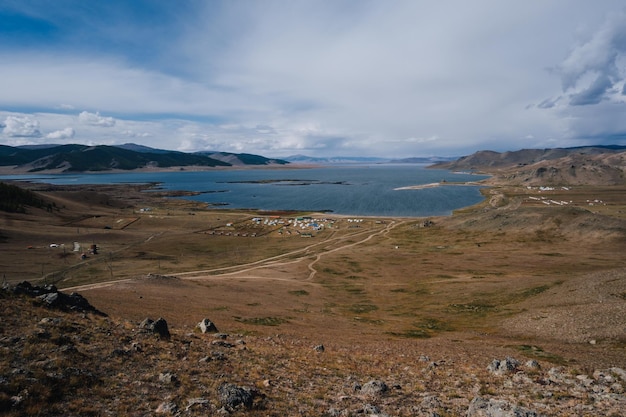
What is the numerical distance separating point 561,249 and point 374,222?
73.4 m

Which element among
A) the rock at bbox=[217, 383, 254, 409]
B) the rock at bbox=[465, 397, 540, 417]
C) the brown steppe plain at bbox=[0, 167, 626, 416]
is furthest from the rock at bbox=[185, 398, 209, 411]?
the rock at bbox=[465, 397, 540, 417]

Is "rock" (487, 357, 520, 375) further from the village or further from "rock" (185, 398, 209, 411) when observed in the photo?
the village

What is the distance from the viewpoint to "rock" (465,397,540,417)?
16.0 m

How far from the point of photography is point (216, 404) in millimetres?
16625

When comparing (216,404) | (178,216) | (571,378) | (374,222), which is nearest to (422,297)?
(571,378)

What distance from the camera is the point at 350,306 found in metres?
53.5

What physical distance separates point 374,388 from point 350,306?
112ft

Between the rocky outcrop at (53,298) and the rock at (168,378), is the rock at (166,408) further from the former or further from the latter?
the rocky outcrop at (53,298)

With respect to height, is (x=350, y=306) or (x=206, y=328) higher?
(x=206, y=328)

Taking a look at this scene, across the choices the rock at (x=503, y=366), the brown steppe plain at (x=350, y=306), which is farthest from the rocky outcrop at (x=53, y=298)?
the rock at (x=503, y=366)

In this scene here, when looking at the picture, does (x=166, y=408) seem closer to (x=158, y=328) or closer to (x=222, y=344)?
(x=222, y=344)

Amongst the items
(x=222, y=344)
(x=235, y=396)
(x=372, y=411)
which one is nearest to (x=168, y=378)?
(x=235, y=396)

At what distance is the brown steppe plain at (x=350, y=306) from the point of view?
19328 millimetres

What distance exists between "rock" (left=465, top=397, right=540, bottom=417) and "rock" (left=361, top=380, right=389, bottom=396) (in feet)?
15.0
